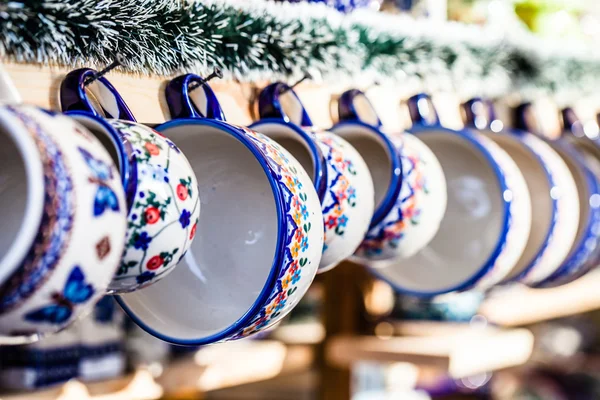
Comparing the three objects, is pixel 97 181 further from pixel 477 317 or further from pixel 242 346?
pixel 477 317

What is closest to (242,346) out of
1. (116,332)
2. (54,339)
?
(116,332)

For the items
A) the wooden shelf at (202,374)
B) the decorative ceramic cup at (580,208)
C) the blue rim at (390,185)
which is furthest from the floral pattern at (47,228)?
the decorative ceramic cup at (580,208)

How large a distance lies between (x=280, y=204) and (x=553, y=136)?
2.68ft

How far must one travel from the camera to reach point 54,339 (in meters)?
1.04

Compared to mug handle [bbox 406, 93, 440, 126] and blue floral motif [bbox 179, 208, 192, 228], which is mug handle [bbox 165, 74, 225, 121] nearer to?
blue floral motif [bbox 179, 208, 192, 228]

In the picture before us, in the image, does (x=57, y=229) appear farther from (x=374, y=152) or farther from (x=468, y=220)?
(x=468, y=220)

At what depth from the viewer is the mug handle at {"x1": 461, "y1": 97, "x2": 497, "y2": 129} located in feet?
3.47

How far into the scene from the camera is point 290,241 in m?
0.60

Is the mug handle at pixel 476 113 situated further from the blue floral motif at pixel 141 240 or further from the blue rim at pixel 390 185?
the blue floral motif at pixel 141 240

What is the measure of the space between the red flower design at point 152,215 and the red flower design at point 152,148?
41 millimetres

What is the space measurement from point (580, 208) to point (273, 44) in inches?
25.7

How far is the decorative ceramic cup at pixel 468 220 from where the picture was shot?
0.94 meters

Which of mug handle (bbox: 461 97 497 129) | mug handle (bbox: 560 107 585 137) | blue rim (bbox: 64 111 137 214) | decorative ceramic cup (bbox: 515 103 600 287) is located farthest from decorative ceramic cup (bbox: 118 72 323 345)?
mug handle (bbox: 560 107 585 137)

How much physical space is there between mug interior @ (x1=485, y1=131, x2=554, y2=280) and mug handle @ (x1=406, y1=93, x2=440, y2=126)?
0.15 metres
